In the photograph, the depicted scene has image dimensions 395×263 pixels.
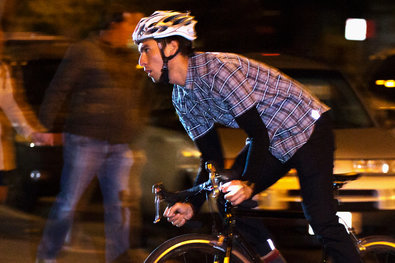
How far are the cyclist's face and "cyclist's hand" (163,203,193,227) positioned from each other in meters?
0.64

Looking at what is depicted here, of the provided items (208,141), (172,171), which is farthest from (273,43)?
(208,141)

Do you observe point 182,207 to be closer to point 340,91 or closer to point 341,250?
point 341,250

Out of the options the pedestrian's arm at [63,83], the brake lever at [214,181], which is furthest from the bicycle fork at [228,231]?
the pedestrian's arm at [63,83]

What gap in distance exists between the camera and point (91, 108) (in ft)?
16.7

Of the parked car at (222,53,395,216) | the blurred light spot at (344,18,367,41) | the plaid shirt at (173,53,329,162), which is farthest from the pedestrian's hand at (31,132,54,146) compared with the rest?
the blurred light spot at (344,18,367,41)

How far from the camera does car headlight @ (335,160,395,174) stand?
6051 mm

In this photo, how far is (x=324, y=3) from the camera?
14.9m

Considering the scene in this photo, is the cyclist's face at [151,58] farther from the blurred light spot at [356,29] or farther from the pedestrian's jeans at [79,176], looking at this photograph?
the blurred light spot at [356,29]

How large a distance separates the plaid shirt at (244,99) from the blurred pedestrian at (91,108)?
139 centimetres

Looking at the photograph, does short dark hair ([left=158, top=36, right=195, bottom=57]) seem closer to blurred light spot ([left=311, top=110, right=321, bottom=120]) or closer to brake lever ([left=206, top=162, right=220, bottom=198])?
brake lever ([left=206, top=162, right=220, bottom=198])

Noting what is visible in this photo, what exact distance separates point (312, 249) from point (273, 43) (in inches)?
360

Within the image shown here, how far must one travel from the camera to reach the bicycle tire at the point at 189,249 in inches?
144

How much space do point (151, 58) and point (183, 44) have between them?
163mm

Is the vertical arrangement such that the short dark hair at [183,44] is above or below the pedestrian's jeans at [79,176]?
above
